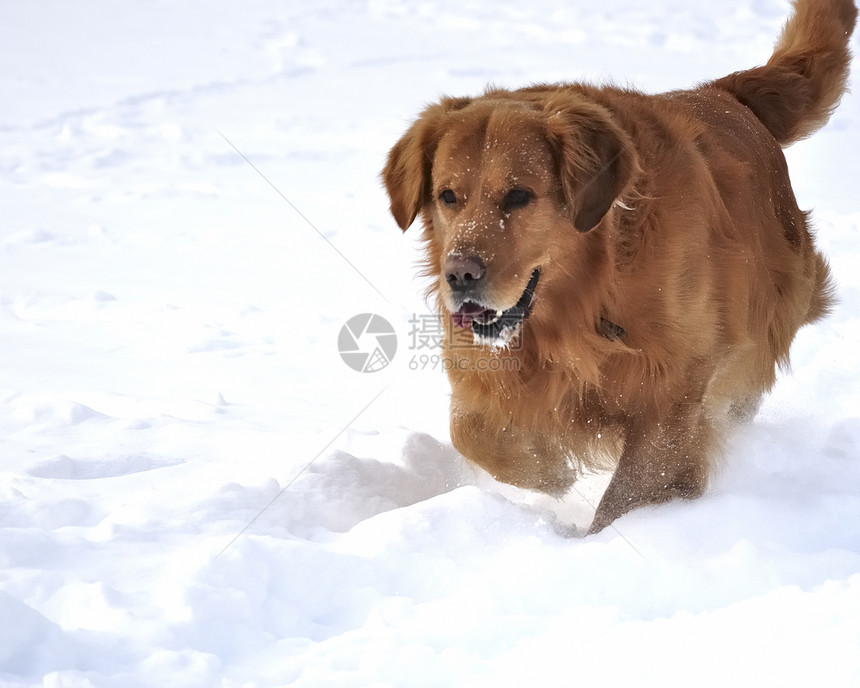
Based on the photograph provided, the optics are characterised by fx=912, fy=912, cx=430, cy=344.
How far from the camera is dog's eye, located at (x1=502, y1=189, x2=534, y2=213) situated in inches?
114

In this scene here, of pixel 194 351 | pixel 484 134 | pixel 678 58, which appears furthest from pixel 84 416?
pixel 678 58

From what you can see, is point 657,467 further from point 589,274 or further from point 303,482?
point 303,482

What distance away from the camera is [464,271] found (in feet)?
8.88

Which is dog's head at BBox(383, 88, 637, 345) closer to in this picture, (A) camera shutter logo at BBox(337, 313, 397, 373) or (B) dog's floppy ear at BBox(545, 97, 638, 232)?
(B) dog's floppy ear at BBox(545, 97, 638, 232)

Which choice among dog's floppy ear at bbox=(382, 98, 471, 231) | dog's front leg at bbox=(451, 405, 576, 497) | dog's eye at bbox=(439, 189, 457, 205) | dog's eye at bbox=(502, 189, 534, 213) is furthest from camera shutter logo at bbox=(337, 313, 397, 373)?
dog's eye at bbox=(502, 189, 534, 213)

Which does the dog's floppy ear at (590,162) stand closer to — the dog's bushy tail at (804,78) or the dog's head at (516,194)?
the dog's head at (516,194)

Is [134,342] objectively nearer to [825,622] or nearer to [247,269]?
[247,269]

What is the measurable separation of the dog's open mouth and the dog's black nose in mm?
79

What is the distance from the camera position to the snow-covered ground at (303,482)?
2.03 metres

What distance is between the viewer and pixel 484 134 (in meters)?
3.01

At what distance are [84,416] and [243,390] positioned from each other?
0.88 m

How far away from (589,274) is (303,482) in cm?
122

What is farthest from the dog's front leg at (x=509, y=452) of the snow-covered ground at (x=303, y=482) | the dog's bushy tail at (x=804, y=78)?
the dog's bushy tail at (x=804, y=78)

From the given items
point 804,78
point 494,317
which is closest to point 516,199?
point 494,317
